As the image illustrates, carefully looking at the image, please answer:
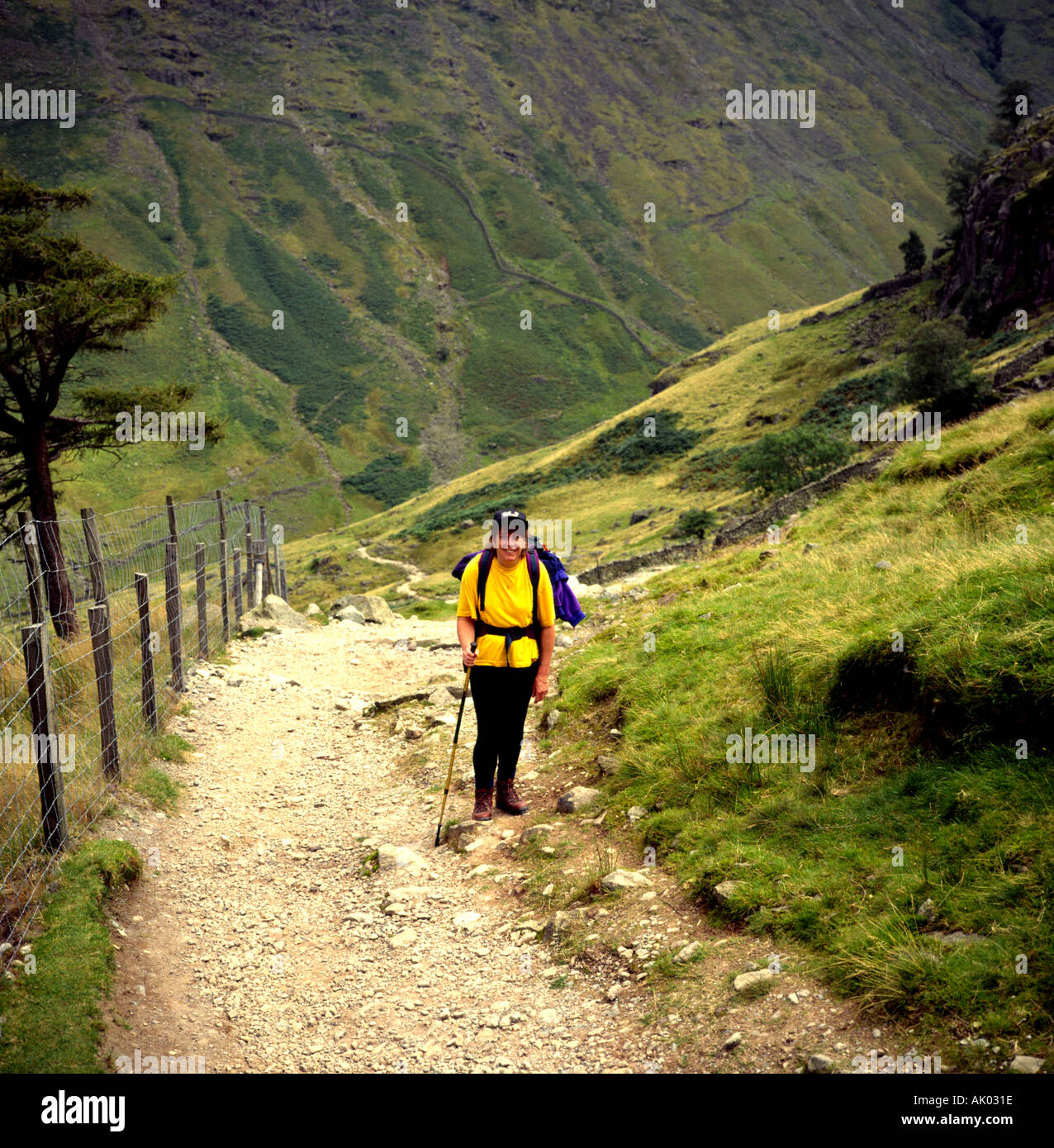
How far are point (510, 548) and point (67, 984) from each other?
13.3 ft

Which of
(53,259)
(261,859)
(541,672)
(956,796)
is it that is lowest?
(261,859)

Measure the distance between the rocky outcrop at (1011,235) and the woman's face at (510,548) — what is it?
186 feet

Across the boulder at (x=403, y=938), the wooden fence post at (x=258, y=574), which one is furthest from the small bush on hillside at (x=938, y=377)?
the boulder at (x=403, y=938)

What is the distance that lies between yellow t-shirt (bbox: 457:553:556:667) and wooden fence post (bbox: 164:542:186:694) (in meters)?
5.29

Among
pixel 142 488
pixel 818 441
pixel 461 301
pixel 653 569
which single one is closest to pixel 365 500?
pixel 142 488

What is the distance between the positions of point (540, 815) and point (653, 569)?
19999 mm

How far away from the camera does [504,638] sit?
6547 mm

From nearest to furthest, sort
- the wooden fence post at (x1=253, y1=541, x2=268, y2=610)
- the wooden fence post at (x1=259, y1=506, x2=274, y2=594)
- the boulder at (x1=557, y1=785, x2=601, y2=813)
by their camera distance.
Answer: the boulder at (x1=557, y1=785, x2=601, y2=813), the wooden fence post at (x1=253, y1=541, x2=268, y2=610), the wooden fence post at (x1=259, y1=506, x2=274, y2=594)

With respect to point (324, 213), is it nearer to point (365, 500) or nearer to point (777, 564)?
point (365, 500)

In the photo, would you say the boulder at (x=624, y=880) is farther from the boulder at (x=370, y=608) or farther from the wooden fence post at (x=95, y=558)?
the boulder at (x=370, y=608)

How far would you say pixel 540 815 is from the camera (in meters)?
6.94

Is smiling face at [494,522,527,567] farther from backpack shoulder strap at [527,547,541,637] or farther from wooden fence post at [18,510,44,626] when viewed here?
wooden fence post at [18,510,44,626]

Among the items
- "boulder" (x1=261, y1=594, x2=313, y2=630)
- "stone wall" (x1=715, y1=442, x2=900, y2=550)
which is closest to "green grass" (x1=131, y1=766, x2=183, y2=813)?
"boulder" (x1=261, y1=594, x2=313, y2=630)

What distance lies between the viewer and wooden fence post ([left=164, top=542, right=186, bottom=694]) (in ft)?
33.1
